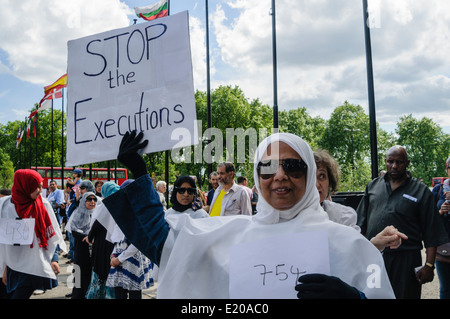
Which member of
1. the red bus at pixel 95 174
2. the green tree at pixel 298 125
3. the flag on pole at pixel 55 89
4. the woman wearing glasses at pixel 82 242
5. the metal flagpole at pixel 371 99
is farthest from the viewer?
the green tree at pixel 298 125

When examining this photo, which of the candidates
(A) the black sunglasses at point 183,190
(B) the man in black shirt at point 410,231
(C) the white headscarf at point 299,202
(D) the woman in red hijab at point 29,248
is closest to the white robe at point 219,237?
(C) the white headscarf at point 299,202

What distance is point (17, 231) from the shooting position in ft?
14.0

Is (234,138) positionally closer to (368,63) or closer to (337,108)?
(337,108)

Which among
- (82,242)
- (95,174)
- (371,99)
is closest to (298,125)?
(95,174)

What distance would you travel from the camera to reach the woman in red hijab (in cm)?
420

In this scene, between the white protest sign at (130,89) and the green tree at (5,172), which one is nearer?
the white protest sign at (130,89)

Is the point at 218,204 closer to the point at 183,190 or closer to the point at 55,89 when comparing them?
the point at 183,190

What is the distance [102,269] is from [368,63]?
616 cm

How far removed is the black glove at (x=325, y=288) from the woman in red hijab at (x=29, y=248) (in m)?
3.58

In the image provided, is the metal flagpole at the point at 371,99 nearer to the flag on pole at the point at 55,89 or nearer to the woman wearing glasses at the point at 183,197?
the woman wearing glasses at the point at 183,197

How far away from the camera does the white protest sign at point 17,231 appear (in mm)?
4234

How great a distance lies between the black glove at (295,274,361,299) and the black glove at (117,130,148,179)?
3.04 feet

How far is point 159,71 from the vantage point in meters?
2.33

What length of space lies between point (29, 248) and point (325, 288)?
3.79 m
